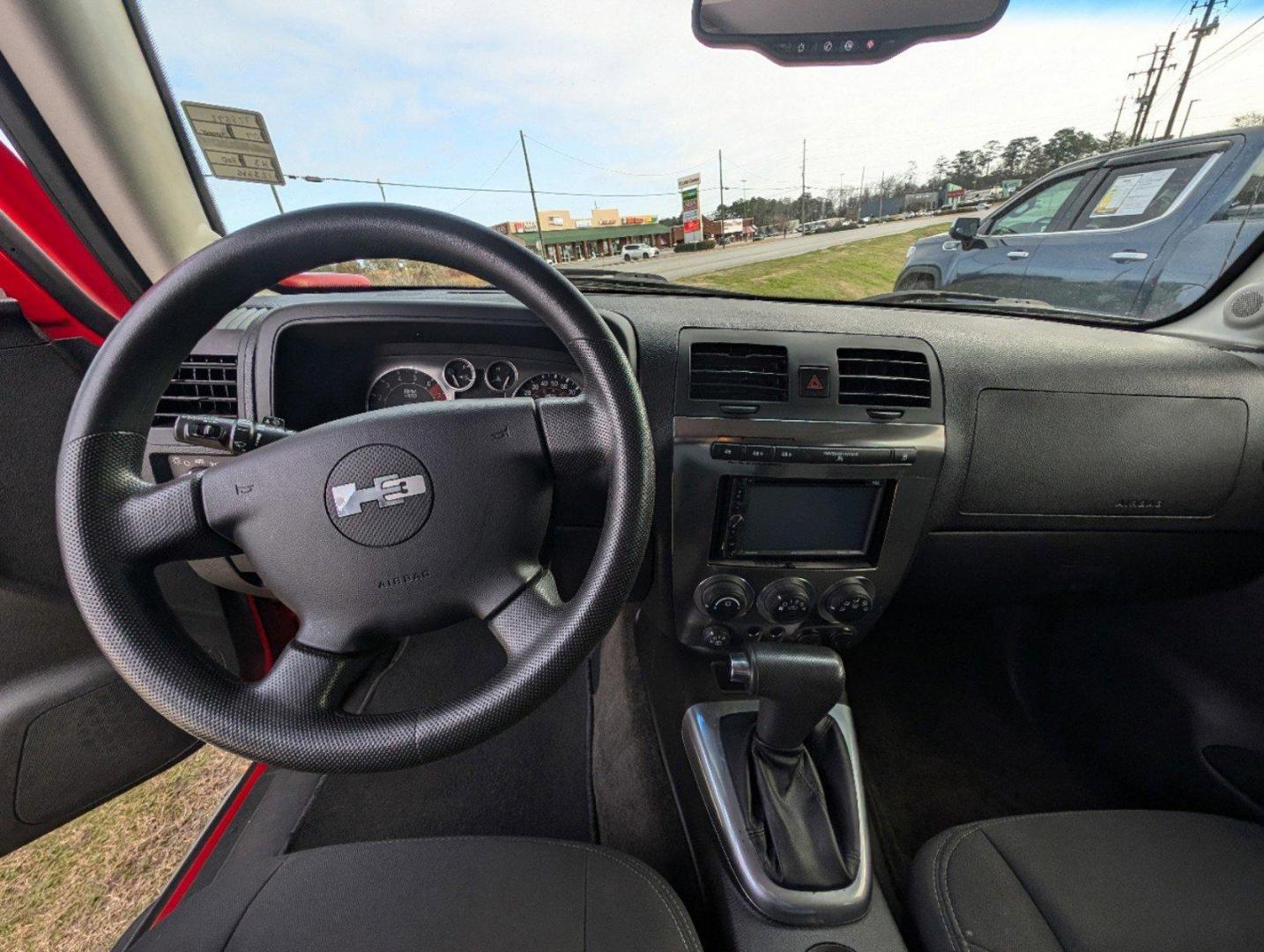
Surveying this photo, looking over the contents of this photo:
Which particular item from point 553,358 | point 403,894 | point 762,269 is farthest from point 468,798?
point 762,269

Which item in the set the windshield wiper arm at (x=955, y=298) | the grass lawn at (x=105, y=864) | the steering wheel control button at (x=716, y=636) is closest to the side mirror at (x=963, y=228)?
the windshield wiper arm at (x=955, y=298)

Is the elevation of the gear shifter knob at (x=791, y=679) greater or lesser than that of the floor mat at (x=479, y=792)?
greater

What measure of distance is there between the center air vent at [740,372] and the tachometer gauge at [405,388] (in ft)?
2.10

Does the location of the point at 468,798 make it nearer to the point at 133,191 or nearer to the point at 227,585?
the point at 227,585

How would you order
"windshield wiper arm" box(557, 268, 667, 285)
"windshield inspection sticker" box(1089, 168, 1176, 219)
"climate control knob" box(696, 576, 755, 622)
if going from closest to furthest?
"climate control knob" box(696, 576, 755, 622) < "windshield inspection sticker" box(1089, 168, 1176, 219) < "windshield wiper arm" box(557, 268, 667, 285)

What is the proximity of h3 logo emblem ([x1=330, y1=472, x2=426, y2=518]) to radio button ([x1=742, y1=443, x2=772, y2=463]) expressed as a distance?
0.69 metres

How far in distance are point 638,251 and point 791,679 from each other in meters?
1.51

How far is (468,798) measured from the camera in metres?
1.61

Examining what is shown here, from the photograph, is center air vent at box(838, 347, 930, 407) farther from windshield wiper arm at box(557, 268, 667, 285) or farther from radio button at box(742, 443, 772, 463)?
windshield wiper arm at box(557, 268, 667, 285)

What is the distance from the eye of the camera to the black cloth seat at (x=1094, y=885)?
1.03 m

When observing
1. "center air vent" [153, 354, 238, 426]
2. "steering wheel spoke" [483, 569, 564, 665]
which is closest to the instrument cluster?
"center air vent" [153, 354, 238, 426]

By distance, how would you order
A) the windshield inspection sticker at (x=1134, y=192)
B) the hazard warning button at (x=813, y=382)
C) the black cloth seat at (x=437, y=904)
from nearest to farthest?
the black cloth seat at (x=437, y=904) < the hazard warning button at (x=813, y=382) < the windshield inspection sticker at (x=1134, y=192)

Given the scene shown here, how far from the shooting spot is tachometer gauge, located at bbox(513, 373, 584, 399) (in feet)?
4.83

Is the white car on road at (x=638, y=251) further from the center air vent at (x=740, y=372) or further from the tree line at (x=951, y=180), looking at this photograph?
the center air vent at (x=740, y=372)
